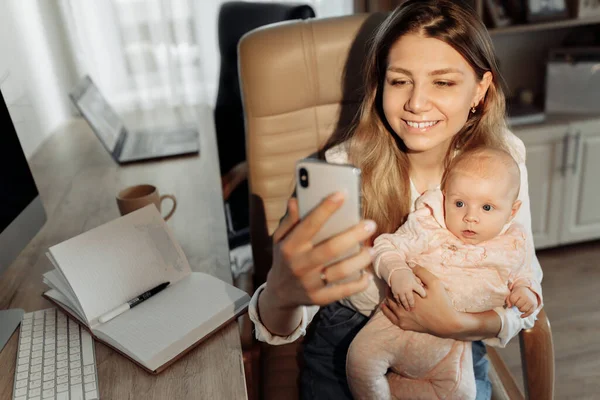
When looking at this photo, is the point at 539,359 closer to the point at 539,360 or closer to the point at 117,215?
the point at 539,360

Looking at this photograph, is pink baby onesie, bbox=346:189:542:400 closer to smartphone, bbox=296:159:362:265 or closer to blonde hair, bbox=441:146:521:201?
blonde hair, bbox=441:146:521:201

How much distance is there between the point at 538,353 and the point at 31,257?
Result: 1.19 m

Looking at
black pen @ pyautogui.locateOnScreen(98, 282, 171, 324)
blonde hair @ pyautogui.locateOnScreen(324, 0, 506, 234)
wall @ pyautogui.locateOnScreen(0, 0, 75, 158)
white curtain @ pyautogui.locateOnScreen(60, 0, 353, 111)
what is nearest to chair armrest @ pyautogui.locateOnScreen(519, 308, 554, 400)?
blonde hair @ pyautogui.locateOnScreen(324, 0, 506, 234)

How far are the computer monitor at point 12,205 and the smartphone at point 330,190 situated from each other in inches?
25.6

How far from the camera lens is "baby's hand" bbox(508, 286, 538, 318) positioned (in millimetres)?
1021

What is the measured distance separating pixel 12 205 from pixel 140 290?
343 millimetres

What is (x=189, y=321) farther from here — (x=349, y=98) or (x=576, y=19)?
(x=576, y=19)

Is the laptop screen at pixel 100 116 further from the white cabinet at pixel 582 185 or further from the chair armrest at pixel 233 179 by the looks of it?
the white cabinet at pixel 582 185

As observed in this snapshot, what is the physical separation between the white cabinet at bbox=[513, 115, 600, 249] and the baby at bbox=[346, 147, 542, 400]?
1.25 m

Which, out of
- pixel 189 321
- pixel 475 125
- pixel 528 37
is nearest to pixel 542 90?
pixel 528 37

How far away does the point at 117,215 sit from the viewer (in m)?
1.45

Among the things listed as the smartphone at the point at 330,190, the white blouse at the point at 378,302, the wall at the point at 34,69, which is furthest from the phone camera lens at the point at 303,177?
the wall at the point at 34,69

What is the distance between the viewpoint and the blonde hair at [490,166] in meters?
1.06

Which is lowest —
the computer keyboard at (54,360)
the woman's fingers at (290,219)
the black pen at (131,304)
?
the computer keyboard at (54,360)
